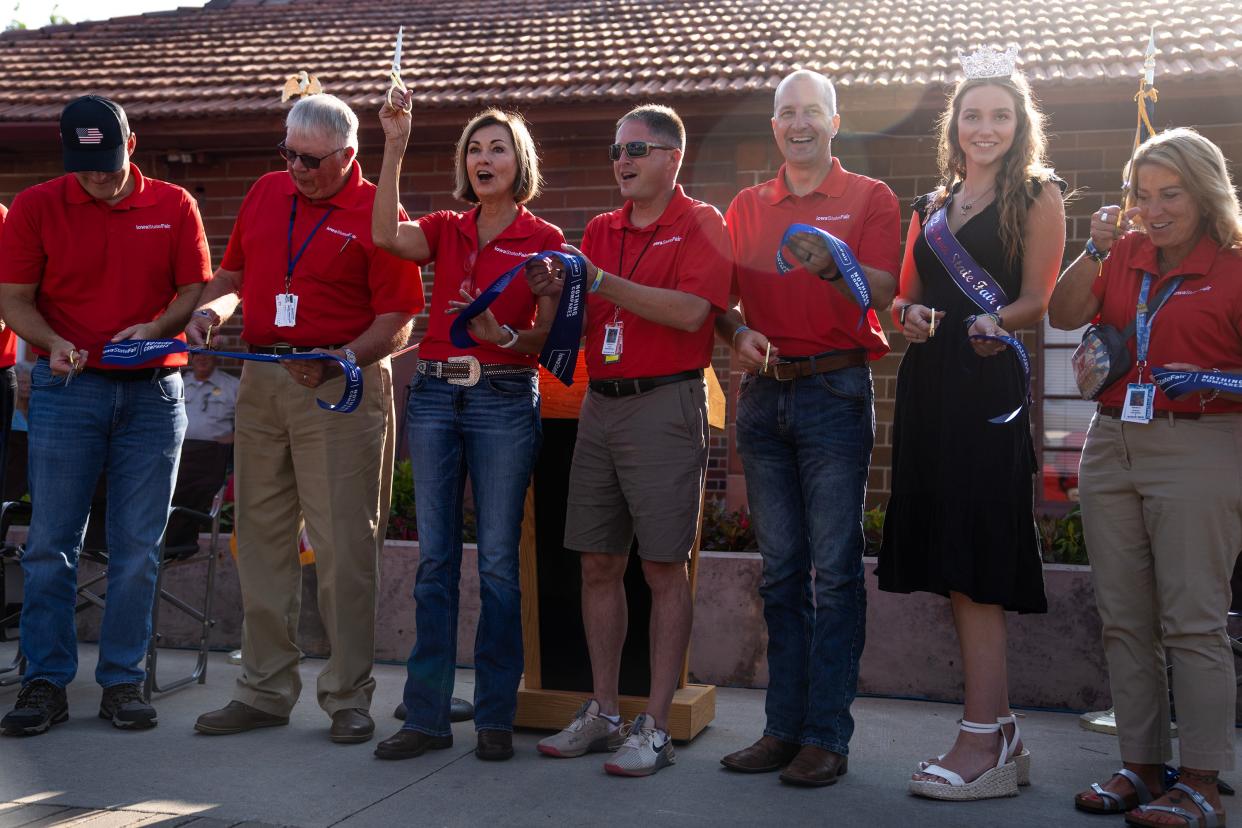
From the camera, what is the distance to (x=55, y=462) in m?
4.97

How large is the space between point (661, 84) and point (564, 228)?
133 cm

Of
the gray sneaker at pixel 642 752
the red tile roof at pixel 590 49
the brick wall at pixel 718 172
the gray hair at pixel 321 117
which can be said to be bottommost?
the gray sneaker at pixel 642 752

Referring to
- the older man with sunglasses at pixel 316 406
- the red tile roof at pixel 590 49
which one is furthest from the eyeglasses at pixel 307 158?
the red tile roof at pixel 590 49

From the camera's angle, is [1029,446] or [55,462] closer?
[1029,446]

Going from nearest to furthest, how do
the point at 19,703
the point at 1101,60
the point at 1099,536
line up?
1. the point at 1099,536
2. the point at 19,703
3. the point at 1101,60

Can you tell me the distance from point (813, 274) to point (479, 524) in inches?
58.6

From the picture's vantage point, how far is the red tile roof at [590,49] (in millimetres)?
9500

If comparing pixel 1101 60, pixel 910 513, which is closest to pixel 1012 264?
pixel 910 513

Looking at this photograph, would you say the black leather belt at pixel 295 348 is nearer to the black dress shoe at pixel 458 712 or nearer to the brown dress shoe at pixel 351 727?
the brown dress shoe at pixel 351 727

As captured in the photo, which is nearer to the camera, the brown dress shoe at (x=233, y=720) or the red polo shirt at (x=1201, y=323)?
the red polo shirt at (x=1201, y=323)

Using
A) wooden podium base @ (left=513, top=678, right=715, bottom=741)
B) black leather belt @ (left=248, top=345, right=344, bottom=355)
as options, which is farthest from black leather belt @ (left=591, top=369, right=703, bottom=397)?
wooden podium base @ (left=513, top=678, right=715, bottom=741)

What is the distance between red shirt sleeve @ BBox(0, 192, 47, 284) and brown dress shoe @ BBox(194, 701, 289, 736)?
6.03 ft

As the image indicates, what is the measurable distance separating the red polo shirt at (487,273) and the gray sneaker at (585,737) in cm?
128

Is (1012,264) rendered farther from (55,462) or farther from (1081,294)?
(55,462)
